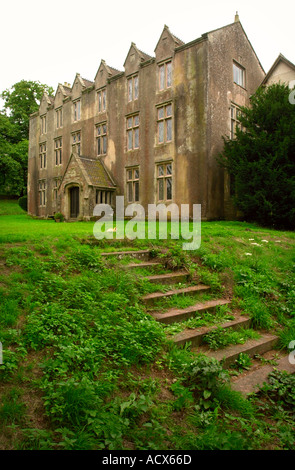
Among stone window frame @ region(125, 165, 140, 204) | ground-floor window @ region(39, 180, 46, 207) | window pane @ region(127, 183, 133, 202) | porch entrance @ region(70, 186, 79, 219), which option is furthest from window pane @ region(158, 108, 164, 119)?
ground-floor window @ region(39, 180, 46, 207)

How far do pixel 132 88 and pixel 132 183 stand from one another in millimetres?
6048

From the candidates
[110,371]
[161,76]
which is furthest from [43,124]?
[110,371]

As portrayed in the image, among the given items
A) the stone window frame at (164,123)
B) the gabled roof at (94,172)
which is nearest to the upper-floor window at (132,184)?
the gabled roof at (94,172)

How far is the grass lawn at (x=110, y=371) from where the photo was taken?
9.45 ft

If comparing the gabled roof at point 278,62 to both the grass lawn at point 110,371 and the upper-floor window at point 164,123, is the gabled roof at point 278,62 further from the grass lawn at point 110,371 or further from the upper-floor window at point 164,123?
the grass lawn at point 110,371

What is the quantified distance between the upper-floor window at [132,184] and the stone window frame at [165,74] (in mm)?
4999

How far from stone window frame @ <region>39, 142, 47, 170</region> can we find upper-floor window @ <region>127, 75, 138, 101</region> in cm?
1130

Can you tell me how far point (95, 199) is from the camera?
794 inches

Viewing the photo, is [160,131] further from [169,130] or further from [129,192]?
[129,192]

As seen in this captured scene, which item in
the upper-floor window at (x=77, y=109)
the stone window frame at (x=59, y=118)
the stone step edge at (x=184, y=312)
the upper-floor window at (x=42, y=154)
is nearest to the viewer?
the stone step edge at (x=184, y=312)

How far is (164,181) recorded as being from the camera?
61.0 feet

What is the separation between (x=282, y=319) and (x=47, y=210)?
82.2 ft

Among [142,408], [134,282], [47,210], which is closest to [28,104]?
[47,210]
